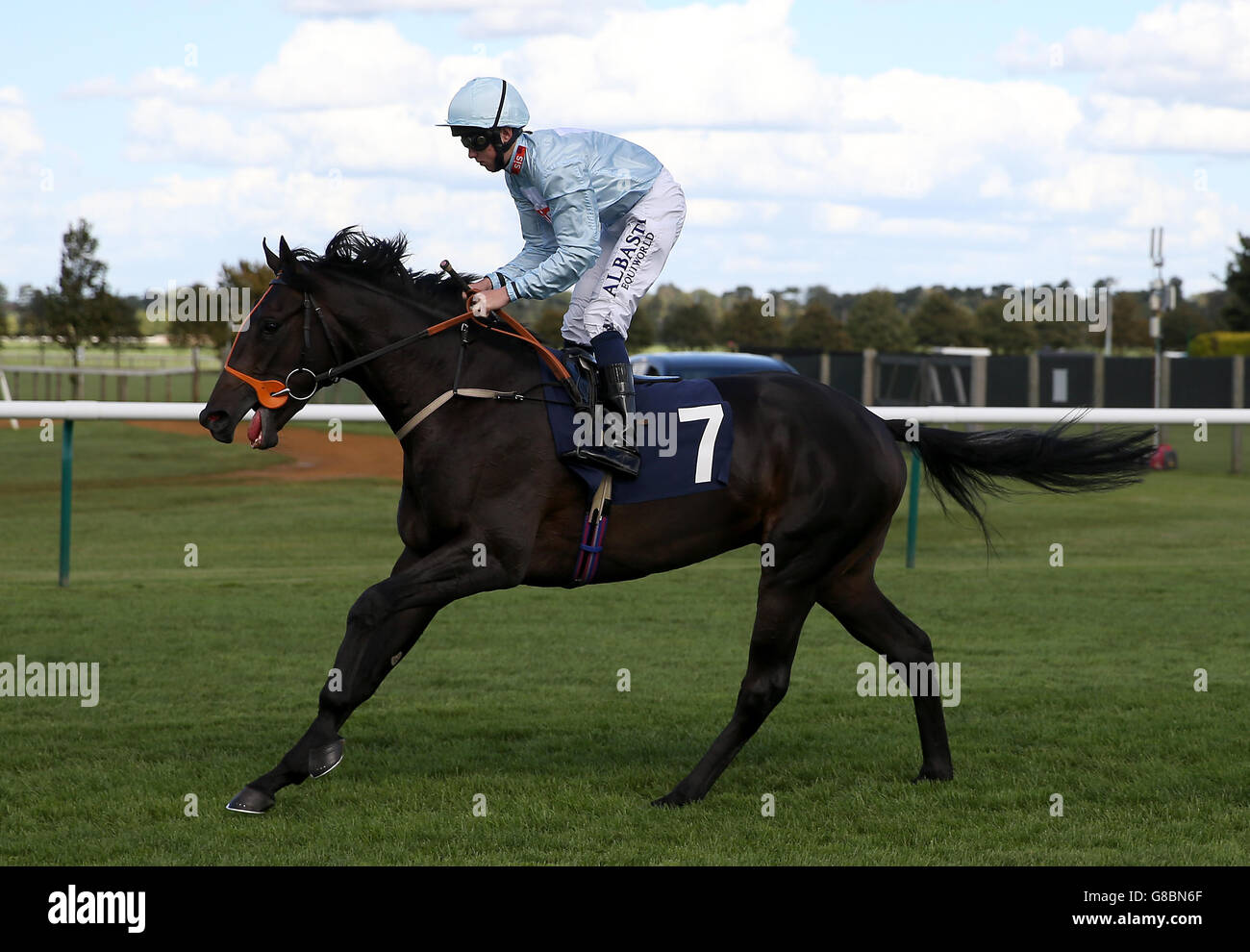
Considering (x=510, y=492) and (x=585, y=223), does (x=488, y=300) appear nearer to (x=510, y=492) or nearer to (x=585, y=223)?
(x=585, y=223)

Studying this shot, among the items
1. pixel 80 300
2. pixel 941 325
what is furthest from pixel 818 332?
pixel 80 300

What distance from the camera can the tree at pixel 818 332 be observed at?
47312 millimetres

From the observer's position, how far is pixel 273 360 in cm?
441

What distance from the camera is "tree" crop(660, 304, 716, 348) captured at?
163 feet

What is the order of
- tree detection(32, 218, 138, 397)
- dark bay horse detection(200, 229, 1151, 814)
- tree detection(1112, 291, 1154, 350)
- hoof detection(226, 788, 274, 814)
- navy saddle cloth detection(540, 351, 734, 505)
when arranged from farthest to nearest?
tree detection(1112, 291, 1154, 350) < tree detection(32, 218, 138, 397) < navy saddle cloth detection(540, 351, 734, 505) < dark bay horse detection(200, 229, 1151, 814) < hoof detection(226, 788, 274, 814)

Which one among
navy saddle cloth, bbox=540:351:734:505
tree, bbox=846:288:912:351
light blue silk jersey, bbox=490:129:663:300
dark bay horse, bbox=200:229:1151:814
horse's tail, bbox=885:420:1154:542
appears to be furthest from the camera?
tree, bbox=846:288:912:351

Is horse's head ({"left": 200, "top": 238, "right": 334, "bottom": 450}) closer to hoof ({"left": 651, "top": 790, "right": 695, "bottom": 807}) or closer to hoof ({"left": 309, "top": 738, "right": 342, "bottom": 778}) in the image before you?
hoof ({"left": 309, "top": 738, "right": 342, "bottom": 778})

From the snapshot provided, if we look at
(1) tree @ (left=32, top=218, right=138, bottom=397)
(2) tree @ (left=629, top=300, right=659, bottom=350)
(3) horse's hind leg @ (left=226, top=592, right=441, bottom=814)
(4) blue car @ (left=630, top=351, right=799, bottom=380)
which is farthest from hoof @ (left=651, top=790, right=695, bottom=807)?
(2) tree @ (left=629, top=300, right=659, bottom=350)

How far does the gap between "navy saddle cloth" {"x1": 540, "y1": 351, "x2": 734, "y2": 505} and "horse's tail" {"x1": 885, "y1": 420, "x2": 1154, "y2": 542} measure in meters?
0.88

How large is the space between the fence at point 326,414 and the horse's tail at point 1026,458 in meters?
2.94

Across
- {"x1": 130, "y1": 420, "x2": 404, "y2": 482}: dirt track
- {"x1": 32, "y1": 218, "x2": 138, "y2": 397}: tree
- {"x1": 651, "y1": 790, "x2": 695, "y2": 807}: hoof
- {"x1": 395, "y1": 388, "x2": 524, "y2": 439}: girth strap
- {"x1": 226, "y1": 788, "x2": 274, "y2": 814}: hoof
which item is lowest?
{"x1": 651, "y1": 790, "x2": 695, "y2": 807}: hoof

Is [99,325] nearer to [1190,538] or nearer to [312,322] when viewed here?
[1190,538]

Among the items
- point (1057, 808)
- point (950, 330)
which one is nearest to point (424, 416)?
point (1057, 808)
